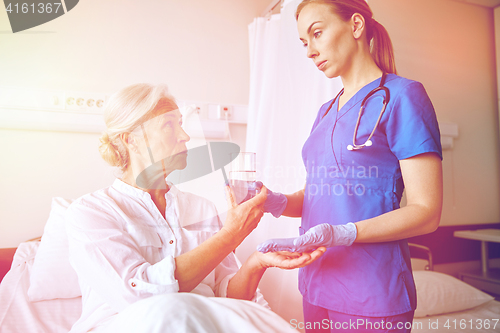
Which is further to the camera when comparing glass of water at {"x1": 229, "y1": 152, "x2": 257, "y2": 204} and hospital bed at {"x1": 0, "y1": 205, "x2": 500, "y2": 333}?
hospital bed at {"x1": 0, "y1": 205, "x2": 500, "y2": 333}

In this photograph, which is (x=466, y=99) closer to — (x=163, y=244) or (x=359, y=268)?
(x=359, y=268)

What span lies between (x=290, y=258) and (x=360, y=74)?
591 millimetres

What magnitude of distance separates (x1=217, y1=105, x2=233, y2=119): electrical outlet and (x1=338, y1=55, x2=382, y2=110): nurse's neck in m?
1.10

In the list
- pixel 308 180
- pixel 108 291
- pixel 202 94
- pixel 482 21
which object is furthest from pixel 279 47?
pixel 482 21

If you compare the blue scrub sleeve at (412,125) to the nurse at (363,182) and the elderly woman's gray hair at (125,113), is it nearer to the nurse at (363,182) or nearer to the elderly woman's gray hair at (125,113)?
the nurse at (363,182)

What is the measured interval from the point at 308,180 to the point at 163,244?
1.68 ft

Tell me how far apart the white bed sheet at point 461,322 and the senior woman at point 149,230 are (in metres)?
1.04

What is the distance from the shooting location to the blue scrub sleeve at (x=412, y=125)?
77 cm

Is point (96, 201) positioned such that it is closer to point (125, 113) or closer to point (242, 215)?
point (125, 113)

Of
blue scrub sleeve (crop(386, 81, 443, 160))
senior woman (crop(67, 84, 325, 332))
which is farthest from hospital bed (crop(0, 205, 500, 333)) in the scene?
blue scrub sleeve (crop(386, 81, 443, 160))

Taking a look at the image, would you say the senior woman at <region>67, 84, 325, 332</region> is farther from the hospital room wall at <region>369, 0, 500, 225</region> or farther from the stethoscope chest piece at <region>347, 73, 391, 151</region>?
the hospital room wall at <region>369, 0, 500, 225</region>

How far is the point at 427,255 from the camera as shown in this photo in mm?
2270

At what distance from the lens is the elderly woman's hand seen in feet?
3.05

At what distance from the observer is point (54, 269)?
1314mm
